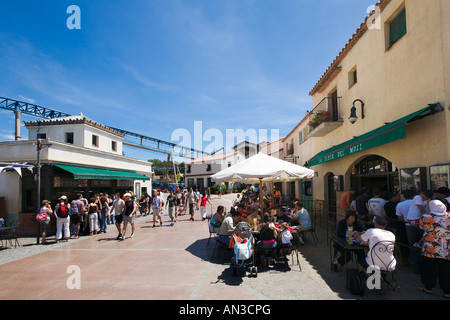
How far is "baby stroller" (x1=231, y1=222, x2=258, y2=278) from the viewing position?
5.28m

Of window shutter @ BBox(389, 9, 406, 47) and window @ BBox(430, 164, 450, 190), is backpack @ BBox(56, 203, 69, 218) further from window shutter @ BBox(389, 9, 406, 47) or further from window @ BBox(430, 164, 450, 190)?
window shutter @ BBox(389, 9, 406, 47)

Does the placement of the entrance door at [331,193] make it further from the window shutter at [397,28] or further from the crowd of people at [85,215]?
the window shutter at [397,28]

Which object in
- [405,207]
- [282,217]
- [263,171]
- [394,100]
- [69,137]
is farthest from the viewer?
[69,137]

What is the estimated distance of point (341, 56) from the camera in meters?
11.3

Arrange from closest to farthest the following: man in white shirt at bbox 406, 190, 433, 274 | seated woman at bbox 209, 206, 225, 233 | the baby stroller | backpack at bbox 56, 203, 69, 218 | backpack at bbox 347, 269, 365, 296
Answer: backpack at bbox 347, 269, 365, 296 < man in white shirt at bbox 406, 190, 433, 274 < the baby stroller < seated woman at bbox 209, 206, 225, 233 < backpack at bbox 56, 203, 69, 218

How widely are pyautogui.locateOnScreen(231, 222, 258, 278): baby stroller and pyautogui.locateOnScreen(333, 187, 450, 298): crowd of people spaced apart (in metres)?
1.83

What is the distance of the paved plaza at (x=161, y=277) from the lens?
4.42 meters

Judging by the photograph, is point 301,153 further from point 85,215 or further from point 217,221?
point 85,215

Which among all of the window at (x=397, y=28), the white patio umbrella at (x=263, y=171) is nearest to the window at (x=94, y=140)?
the white patio umbrella at (x=263, y=171)

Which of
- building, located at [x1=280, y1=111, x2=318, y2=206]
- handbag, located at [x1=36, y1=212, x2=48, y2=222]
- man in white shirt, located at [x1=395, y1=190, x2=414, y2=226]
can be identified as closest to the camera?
man in white shirt, located at [x1=395, y1=190, x2=414, y2=226]

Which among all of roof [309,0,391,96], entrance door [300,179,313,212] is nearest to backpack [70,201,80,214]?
entrance door [300,179,313,212]

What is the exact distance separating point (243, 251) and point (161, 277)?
1.84m

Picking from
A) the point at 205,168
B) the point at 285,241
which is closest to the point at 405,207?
the point at 285,241
